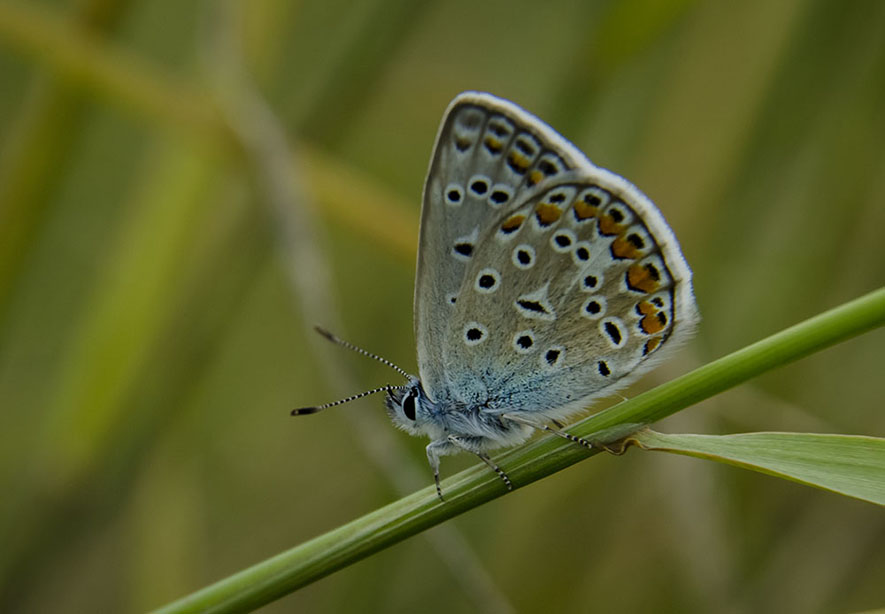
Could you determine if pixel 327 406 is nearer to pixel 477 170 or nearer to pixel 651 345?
pixel 477 170

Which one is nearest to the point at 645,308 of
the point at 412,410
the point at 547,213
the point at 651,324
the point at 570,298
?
the point at 651,324

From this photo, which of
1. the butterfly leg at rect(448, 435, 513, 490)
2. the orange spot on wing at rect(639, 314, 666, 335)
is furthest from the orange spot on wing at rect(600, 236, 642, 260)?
the butterfly leg at rect(448, 435, 513, 490)

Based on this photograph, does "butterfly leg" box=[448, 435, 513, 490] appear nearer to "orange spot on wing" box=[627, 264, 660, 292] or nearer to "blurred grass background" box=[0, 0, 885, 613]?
"blurred grass background" box=[0, 0, 885, 613]

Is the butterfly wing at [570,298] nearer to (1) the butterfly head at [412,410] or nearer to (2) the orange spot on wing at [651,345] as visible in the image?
(2) the orange spot on wing at [651,345]

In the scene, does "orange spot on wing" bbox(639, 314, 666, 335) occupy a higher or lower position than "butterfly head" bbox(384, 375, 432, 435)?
higher

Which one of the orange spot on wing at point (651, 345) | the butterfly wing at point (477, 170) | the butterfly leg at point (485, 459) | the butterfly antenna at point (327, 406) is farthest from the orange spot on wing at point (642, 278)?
the butterfly antenna at point (327, 406)

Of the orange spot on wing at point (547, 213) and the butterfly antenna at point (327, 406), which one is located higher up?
the orange spot on wing at point (547, 213)
